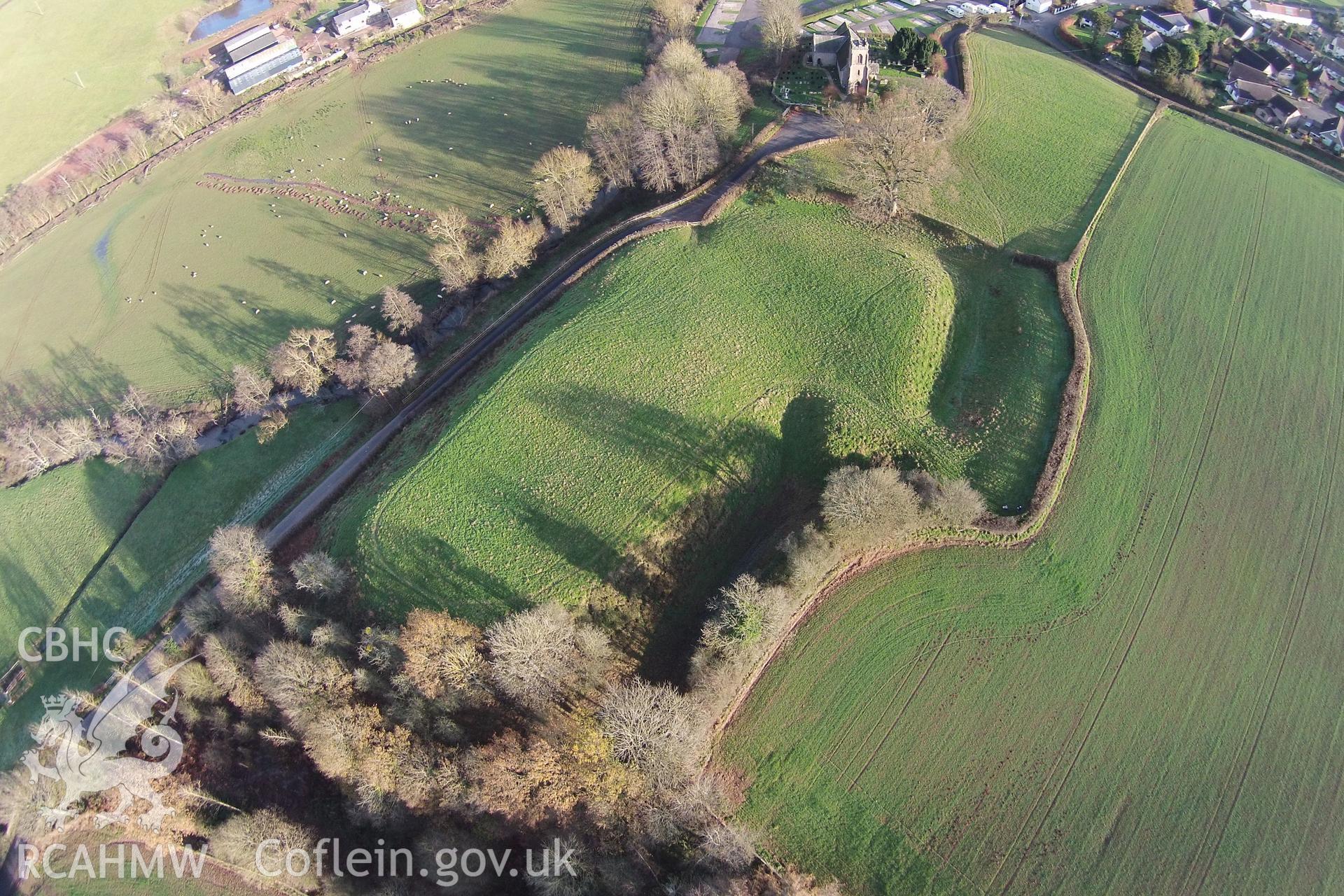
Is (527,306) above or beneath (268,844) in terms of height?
above

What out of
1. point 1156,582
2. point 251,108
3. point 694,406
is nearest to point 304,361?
point 694,406

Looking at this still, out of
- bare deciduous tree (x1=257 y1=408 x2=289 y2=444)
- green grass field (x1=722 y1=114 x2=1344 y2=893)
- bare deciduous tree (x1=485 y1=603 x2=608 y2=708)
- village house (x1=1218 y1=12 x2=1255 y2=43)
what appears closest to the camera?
green grass field (x1=722 y1=114 x2=1344 y2=893)

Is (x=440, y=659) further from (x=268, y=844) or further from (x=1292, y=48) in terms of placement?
(x=1292, y=48)

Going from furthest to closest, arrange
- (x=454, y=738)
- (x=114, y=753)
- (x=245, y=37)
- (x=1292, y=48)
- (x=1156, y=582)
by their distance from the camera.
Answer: (x=245, y=37)
(x=1292, y=48)
(x=114, y=753)
(x=1156, y=582)
(x=454, y=738)

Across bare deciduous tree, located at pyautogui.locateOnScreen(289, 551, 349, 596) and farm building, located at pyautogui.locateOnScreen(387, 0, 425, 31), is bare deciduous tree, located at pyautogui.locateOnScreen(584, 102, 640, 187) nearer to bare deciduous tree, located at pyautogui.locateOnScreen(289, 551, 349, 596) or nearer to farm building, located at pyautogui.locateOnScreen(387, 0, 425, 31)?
bare deciduous tree, located at pyautogui.locateOnScreen(289, 551, 349, 596)

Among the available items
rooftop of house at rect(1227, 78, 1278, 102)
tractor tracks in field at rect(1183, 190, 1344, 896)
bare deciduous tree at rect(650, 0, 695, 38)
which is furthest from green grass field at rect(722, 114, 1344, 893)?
bare deciduous tree at rect(650, 0, 695, 38)

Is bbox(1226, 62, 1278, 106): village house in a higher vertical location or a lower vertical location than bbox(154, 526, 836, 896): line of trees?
higher
